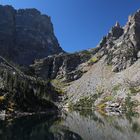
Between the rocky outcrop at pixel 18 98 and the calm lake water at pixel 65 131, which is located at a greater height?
the rocky outcrop at pixel 18 98

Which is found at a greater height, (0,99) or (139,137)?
(0,99)

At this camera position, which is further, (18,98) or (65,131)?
(18,98)

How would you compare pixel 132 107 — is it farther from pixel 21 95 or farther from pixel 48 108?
pixel 21 95

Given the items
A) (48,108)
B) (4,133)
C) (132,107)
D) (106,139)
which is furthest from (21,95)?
(106,139)

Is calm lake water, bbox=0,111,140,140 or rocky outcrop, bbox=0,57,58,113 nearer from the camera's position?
calm lake water, bbox=0,111,140,140

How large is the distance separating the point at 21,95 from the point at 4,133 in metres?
90.9

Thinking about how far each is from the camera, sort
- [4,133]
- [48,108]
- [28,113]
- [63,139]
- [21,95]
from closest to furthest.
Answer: [63,139] < [4,133] < [28,113] < [21,95] < [48,108]

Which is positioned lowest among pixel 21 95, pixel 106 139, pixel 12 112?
pixel 106 139

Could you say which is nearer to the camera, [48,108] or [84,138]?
[84,138]

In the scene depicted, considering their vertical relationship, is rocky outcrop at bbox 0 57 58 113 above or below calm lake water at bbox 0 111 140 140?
above

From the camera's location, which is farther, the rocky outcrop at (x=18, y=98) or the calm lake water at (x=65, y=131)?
the rocky outcrop at (x=18, y=98)

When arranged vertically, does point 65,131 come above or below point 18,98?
below

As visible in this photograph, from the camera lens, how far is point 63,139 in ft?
237

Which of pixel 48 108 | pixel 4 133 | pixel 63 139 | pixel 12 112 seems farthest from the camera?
pixel 48 108
